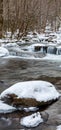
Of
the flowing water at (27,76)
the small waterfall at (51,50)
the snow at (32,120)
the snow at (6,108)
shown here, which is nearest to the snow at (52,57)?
the small waterfall at (51,50)

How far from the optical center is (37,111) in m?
6.29

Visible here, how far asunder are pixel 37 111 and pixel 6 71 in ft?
15.0

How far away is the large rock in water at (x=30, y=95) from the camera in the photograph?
6.45 m

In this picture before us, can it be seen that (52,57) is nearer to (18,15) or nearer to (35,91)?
(18,15)

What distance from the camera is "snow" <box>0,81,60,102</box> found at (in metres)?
6.55

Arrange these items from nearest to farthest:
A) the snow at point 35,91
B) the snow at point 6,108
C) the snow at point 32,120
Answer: the snow at point 32,120, the snow at point 6,108, the snow at point 35,91

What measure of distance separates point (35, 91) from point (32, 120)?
1.17 meters

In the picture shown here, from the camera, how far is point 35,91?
6699 millimetres

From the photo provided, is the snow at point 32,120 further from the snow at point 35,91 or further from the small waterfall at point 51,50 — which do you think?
the small waterfall at point 51,50

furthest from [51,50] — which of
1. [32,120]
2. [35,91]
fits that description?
[32,120]

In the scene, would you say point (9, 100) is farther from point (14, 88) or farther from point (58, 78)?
point (58, 78)

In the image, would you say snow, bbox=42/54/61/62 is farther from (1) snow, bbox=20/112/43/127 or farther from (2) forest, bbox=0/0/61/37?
(1) snow, bbox=20/112/43/127

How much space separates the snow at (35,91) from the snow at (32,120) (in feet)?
2.34

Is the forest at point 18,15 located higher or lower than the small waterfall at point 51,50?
higher
